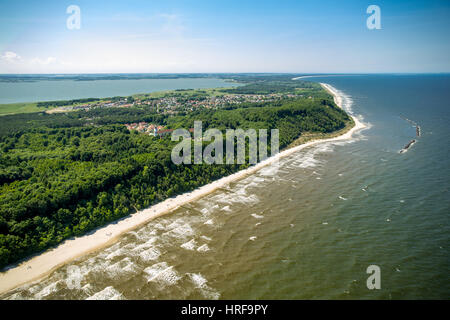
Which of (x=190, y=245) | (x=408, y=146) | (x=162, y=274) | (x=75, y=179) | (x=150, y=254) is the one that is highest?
(x=408, y=146)

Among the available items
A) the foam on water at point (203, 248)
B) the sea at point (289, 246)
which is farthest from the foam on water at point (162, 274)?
the foam on water at point (203, 248)

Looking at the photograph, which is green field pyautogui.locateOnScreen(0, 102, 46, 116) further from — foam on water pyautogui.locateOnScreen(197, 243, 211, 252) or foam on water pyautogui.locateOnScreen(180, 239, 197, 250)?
foam on water pyautogui.locateOnScreen(197, 243, 211, 252)

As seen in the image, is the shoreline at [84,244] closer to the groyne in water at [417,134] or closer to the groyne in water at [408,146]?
the groyne in water at [408,146]

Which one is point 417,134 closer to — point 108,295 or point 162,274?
point 162,274

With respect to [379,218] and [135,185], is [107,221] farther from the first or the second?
[379,218]

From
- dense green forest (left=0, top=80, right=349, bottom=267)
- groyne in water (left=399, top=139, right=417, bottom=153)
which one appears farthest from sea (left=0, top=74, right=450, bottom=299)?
groyne in water (left=399, top=139, right=417, bottom=153)

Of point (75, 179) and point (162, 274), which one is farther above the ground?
point (75, 179)

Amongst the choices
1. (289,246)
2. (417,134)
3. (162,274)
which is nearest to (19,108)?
(162,274)
